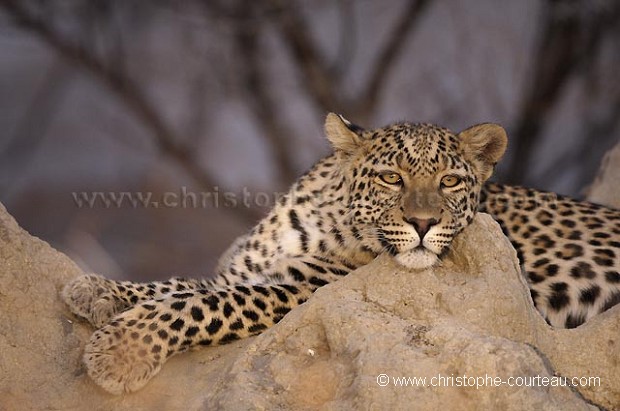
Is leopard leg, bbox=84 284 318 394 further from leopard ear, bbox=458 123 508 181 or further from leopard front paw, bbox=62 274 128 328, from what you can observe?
leopard ear, bbox=458 123 508 181

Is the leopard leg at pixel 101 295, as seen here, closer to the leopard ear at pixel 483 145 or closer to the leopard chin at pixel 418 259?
the leopard chin at pixel 418 259

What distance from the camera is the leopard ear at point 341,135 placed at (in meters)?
6.82

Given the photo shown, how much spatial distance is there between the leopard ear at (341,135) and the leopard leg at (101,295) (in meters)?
1.28

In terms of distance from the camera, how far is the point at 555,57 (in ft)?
53.7

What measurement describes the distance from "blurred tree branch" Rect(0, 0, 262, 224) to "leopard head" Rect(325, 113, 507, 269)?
935 cm

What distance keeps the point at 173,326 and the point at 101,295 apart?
2.05ft

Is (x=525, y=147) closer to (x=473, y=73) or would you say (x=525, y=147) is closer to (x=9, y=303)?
(x=473, y=73)

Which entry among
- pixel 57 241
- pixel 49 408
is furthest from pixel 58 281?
pixel 57 241

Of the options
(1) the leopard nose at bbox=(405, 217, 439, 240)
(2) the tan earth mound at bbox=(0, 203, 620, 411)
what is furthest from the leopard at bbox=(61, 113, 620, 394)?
(2) the tan earth mound at bbox=(0, 203, 620, 411)

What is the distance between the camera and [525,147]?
16438mm

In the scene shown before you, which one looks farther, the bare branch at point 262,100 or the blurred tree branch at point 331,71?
the blurred tree branch at point 331,71

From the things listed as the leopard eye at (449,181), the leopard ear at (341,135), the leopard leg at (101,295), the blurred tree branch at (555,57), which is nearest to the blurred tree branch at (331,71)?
the blurred tree branch at (555,57)

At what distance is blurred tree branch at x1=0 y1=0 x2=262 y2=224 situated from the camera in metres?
16.0

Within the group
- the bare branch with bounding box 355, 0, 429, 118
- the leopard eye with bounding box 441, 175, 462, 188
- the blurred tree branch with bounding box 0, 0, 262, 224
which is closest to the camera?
the leopard eye with bounding box 441, 175, 462, 188
